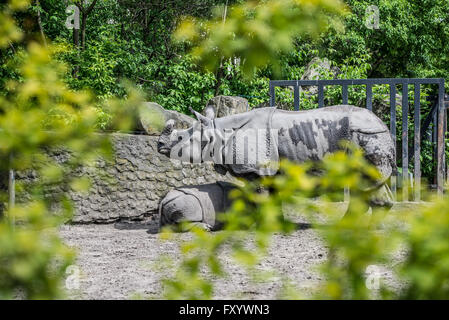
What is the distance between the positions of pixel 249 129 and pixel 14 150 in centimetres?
471

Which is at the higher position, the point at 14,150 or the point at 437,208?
the point at 14,150

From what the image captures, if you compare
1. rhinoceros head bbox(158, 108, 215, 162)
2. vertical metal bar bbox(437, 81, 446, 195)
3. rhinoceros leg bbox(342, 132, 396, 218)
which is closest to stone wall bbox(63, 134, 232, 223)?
rhinoceros head bbox(158, 108, 215, 162)

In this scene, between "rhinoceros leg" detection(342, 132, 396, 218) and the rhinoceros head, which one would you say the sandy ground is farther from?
the rhinoceros head

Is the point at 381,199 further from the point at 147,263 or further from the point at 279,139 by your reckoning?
the point at 147,263

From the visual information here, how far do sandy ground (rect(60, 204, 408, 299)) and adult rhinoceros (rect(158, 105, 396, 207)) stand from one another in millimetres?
780

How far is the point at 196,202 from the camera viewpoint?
239 inches

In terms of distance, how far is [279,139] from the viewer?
6.18 metres

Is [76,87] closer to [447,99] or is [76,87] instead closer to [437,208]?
[447,99]

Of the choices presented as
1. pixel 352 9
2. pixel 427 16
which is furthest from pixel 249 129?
pixel 427 16

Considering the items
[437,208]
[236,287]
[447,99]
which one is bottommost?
[236,287]

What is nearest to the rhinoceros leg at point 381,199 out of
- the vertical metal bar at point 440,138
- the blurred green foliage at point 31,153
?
the vertical metal bar at point 440,138

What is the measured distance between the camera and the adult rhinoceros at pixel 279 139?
601 centimetres

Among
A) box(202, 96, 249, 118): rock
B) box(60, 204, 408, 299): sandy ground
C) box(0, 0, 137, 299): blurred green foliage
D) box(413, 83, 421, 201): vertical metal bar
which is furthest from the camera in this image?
box(202, 96, 249, 118): rock

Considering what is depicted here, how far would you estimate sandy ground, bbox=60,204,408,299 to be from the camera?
3.77 m
